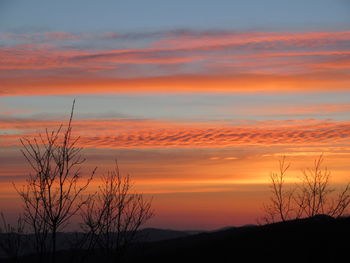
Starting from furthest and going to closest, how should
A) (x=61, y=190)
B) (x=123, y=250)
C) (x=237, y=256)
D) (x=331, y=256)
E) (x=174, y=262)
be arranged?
(x=174, y=262) → (x=237, y=256) → (x=331, y=256) → (x=123, y=250) → (x=61, y=190)

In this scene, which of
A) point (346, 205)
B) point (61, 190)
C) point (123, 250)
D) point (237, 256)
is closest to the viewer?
point (61, 190)

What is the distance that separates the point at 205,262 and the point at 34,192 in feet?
42.7

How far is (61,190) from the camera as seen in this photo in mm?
13070

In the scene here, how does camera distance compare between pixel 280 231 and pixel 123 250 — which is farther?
pixel 280 231

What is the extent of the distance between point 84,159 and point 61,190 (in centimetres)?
118

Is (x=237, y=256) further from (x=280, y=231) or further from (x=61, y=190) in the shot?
(x=61, y=190)

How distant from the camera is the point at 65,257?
5259cm

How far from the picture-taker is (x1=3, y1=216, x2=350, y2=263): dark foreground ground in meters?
21.1

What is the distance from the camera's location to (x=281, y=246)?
917 inches

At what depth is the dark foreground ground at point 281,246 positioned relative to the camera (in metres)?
21.1

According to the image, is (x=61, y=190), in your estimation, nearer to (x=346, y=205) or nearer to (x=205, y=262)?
(x=205, y=262)

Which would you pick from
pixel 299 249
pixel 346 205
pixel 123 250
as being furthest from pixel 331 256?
pixel 346 205

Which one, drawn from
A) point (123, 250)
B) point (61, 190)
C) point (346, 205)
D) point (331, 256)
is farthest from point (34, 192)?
point (346, 205)

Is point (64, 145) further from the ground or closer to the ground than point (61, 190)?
further from the ground
